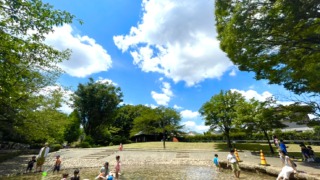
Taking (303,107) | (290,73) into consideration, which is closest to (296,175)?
(290,73)

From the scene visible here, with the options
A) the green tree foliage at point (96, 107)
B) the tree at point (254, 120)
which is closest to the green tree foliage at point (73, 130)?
the green tree foliage at point (96, 107)

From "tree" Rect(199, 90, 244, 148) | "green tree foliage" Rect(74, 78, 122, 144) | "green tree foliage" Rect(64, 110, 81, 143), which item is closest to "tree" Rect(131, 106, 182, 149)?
"green tree foliage" Rect(74, 78, 122, 144)

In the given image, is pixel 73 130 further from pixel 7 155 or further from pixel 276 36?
pixel 276 36

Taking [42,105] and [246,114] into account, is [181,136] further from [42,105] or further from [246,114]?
[42,105]

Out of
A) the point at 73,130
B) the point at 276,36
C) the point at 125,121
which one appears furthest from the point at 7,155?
the point at 125,121

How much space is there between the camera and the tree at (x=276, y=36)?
926 cm

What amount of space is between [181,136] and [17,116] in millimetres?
43778

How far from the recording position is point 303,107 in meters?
15.3

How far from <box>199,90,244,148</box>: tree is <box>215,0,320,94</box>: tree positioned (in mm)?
21519

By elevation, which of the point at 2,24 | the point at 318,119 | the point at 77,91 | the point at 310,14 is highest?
the point at 77,91

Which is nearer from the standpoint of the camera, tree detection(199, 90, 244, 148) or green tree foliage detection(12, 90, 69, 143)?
green tree foliage detection(12, 90, 69, 143)

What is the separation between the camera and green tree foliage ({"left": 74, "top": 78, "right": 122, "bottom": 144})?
164 ft

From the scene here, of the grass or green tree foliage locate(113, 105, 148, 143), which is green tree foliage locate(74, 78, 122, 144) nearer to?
green tree foliage locate(113, 105, 148, 143)

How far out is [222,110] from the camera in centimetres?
3391
